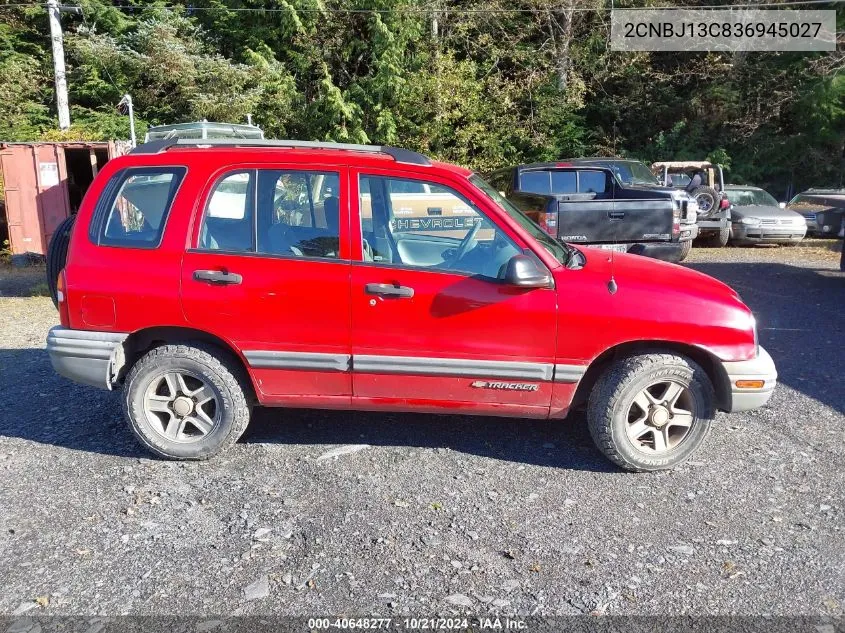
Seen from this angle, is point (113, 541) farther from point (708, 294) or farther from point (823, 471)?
point (823, 471)

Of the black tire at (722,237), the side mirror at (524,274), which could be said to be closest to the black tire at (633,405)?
the side mirror at (524,274)

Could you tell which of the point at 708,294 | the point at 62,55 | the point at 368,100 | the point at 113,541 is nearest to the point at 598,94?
the point at 368,100

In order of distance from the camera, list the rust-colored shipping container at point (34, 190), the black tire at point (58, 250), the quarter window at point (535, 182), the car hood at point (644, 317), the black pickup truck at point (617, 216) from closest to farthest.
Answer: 1. the car hood at point (644, 317)
2. the black tire at point (58, 250)
3. the black pickup truck at point (617, 216)
4. the quarter window at point (535, 182)
5. the rust-colored shipping container at point (34, 190)

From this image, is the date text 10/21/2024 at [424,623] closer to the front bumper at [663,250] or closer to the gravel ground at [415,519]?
the gravel ground at [415,519]

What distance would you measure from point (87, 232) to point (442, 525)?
2.80 m

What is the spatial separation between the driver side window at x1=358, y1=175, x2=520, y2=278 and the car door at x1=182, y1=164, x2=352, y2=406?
0.55ft

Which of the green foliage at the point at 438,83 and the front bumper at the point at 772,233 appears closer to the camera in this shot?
the front bumper at the point at 772,233

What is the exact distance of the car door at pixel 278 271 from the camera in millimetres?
4156

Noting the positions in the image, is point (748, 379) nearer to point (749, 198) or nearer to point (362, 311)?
point (362, 311)

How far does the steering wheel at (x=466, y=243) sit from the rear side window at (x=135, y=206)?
1752 mm

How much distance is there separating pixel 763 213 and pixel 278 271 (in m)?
13.7

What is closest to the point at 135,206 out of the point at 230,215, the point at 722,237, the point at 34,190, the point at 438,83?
the point at 230,215

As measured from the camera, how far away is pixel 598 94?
84.8ft

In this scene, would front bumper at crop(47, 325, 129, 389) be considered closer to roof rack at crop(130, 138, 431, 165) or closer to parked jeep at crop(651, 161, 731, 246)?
roof rack at crop(130, 138, 431, 165)
